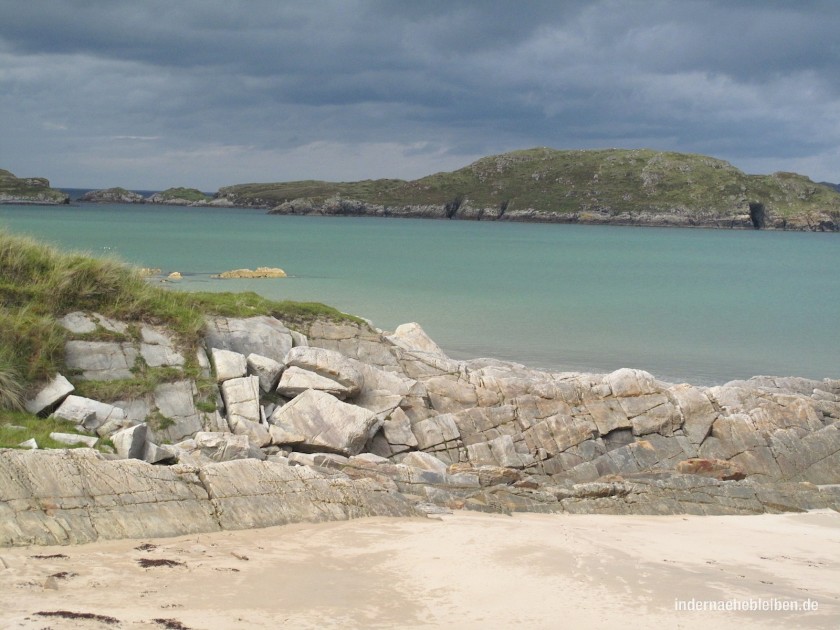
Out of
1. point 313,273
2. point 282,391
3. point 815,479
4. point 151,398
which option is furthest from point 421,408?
point 313,273

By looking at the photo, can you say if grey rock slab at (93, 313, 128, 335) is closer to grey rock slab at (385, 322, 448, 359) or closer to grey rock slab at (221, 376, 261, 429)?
grey rock slab at (221, 376, 261, 429)

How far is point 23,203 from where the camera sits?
619ft

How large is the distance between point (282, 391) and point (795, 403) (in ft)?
36.4

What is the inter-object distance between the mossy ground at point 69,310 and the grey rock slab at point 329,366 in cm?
188

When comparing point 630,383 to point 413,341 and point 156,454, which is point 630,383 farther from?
point 156,454

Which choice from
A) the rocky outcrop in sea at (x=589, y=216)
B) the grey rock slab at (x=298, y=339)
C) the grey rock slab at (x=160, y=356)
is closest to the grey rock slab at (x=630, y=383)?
the grey rock slab at (x=298, y=339)

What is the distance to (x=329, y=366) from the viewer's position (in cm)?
1549

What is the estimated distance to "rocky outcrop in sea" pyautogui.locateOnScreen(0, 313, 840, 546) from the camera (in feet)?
33.3

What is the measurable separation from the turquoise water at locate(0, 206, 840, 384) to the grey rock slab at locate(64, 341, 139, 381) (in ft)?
14.7

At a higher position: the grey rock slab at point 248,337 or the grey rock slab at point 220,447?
the grey rock slab at point 248,337

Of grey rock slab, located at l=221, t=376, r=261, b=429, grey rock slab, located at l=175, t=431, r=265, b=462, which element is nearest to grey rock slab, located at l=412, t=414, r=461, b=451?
grey rock slab, located at l=221, t=376, r=261, b=429

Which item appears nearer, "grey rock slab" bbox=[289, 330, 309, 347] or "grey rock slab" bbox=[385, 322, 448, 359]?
"grey rock slab" bbox=[289, 330, 309, 347]

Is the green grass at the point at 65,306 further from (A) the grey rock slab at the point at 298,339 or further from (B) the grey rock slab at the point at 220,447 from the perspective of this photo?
(B) the grey rock slab at the point at 220,447

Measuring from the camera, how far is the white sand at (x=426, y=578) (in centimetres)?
777
